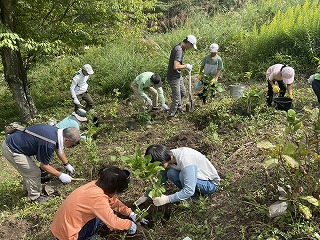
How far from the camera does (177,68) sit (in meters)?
6.41

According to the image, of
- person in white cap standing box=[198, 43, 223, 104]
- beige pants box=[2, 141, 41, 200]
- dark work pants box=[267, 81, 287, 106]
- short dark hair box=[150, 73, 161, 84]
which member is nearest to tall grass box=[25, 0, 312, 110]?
person in white cap standing box=[198, 43, 223, 104]

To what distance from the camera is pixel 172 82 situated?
6688 millimetres

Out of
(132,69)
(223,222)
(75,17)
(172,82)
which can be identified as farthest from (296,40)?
(223,222)

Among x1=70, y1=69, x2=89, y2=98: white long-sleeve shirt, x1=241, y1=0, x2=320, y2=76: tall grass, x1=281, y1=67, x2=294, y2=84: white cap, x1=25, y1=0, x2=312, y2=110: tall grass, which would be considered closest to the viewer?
x1=281, y1=67, x2=294, y2=84: white cap

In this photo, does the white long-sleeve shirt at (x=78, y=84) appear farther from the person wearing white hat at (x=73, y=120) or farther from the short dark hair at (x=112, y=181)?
the short dark hair at (x=112, y=181)

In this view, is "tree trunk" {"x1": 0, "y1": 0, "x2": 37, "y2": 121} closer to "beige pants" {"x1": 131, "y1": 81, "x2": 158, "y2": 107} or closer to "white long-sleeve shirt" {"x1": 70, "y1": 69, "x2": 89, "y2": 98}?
"white long-sleeve shirt" {"x1": 70, "y1": 69, "x2": 89, "y2": 98}

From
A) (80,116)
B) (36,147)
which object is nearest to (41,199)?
(36,147)

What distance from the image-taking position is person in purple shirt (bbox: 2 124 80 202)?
4051 mm

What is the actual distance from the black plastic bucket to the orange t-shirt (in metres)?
3.90

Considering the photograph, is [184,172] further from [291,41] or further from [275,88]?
[291,41]

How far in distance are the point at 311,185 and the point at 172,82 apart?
4.15m

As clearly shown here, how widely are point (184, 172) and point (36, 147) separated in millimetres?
1971

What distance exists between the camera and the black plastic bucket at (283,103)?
5820mm

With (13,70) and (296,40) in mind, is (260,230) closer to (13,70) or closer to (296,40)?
(296,40)
